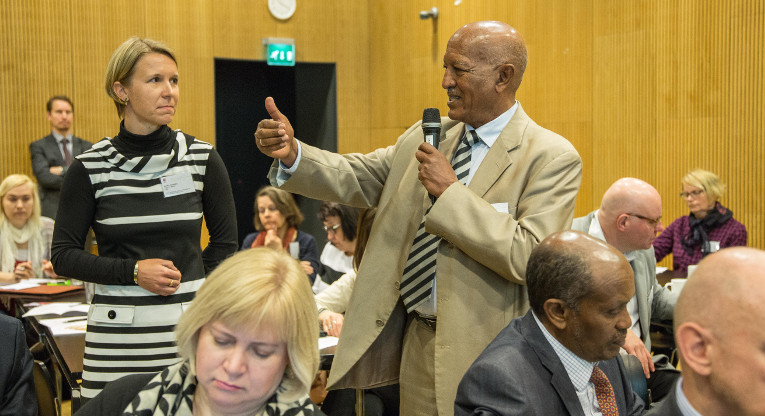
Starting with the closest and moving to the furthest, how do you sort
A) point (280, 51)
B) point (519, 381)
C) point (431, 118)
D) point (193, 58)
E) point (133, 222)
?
point (519, 381), point (431, 118), point (133, 222), point (193, 58), point (280, 51)

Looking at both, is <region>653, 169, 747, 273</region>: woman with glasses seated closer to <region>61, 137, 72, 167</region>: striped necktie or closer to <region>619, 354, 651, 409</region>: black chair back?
<region>619, 354, 651, 409</region>: black chair back

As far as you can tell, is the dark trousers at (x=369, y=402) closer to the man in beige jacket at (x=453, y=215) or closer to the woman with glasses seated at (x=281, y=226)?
the man in beige jacket at (x=453, y=215)

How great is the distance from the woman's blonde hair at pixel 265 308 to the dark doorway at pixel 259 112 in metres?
7.78

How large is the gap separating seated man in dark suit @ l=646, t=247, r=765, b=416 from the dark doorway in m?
8.12

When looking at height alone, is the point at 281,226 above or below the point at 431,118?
below

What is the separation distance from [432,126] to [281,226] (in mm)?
3644

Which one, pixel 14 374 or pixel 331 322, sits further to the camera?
pixel 331 322

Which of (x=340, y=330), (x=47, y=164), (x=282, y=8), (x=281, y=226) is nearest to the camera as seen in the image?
(x=340, y=330)

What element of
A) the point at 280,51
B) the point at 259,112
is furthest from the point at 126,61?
the point at 259,112

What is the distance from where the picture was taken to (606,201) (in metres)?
3.32

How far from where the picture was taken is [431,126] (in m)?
2.17

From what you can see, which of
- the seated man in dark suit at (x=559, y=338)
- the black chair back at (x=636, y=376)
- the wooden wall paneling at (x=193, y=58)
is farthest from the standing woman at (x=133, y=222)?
the wooden wall paneling at (x=193, y=58)

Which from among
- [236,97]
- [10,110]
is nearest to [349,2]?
[236,97]

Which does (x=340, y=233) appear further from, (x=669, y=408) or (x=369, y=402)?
(x=669, y=408)
